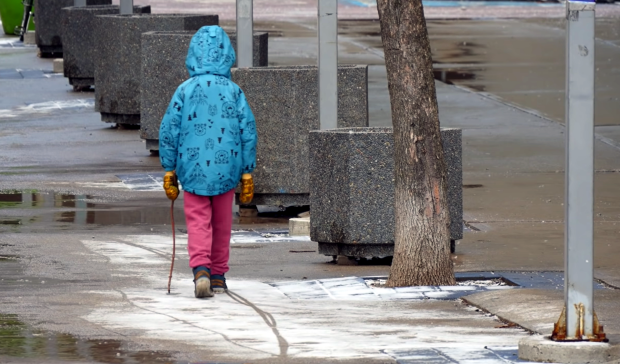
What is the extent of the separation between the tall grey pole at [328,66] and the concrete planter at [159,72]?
3.73 metres

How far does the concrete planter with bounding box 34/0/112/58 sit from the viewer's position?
2370cm

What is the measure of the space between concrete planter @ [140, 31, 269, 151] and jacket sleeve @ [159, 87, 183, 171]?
5.64 m

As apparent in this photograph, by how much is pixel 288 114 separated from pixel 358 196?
2095mm

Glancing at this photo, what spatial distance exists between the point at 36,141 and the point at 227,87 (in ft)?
24.6

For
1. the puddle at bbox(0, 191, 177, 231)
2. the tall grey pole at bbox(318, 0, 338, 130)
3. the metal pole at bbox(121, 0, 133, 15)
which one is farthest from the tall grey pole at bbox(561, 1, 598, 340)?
the metal pole at bbox(121, 0, 133, 15)

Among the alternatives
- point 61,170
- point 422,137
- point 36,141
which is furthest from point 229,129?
point 36,141

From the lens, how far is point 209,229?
8008 mm

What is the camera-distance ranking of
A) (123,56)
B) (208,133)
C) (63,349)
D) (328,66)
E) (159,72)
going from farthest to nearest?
(123,56) < (159,72) < (328,66) < (208,133) < (63,349)

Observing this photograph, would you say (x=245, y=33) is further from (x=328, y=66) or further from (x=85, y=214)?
(x=85, y=214)

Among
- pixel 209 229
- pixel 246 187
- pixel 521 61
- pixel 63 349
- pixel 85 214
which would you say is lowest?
pixel 85 214

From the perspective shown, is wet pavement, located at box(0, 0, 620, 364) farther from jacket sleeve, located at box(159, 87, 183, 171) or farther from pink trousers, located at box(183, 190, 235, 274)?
jacket sleeve, located at box(159, 87, 183, 171)

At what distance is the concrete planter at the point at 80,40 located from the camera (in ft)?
61.0

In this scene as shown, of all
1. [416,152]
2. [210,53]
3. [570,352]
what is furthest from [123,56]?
[570,352]

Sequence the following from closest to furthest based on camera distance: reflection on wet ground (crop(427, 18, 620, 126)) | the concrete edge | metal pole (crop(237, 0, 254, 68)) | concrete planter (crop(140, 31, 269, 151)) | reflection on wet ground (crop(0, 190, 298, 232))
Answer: the concrete edge → reflection on wet ground (crop(0, 190, 298, 232)) → metal pole (crop(237, 0, 254, 68)) → concrete planter (crop(140, 31, 269, 151)) → reflection on wet ground (crop(427, 18, 620, 126))
